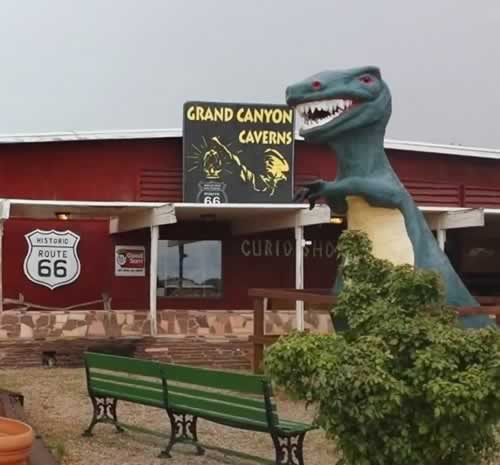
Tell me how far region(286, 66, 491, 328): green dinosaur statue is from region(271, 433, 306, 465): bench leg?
216 cm

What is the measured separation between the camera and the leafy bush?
4.79m

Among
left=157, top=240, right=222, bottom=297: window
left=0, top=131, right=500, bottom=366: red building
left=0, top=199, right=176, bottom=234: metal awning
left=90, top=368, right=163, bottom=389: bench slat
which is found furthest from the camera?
left=157, top=240, right=222, bottom=297: window

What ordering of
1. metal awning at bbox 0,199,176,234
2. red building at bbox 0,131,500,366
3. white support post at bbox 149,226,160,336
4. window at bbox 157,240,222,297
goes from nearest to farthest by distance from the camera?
metal awning at bbox 0,199,176,234 → white support post at bbox 149,226,160,336 → red building at bbox 0,131,500,366 → window at bbox 157,240,222,297

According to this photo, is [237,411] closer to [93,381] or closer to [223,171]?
[93,381]

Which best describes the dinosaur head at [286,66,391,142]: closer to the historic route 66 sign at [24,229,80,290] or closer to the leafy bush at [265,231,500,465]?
the leafy bush at [265,231,500,465]

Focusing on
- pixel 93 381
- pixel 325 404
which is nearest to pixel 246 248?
pixel 93 381

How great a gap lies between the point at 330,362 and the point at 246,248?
1397cm

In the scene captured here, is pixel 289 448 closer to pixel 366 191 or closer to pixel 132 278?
Result: pixel 366 191

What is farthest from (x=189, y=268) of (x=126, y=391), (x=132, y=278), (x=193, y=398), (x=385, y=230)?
(x=193, y=398)

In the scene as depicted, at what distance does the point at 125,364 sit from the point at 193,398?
109 centimetres

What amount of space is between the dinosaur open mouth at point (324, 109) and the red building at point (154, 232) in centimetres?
680

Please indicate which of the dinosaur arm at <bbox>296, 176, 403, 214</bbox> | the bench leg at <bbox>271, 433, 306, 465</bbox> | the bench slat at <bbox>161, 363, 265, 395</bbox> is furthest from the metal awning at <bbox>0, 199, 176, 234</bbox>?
the bench leg at <bbox>271, 433, 306, 465</bbox>

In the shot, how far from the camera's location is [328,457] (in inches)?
303

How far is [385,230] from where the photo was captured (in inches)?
336
